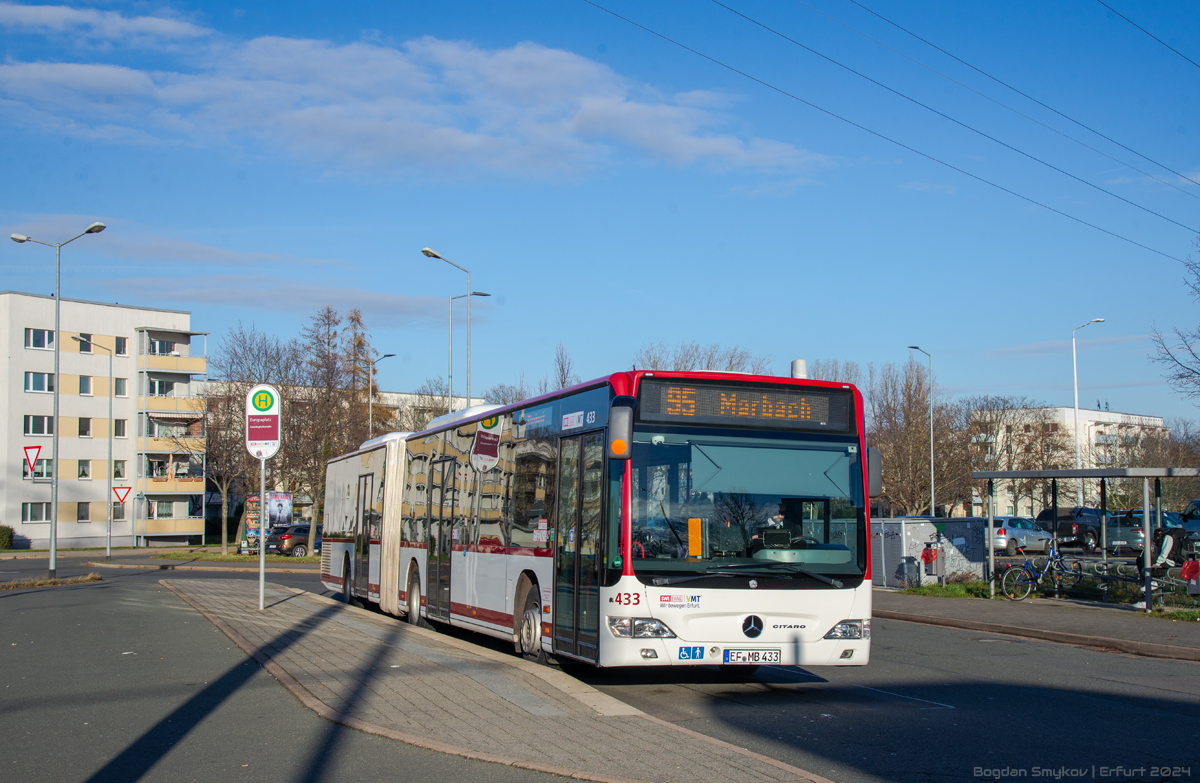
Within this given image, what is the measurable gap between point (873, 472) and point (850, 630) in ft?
4.95

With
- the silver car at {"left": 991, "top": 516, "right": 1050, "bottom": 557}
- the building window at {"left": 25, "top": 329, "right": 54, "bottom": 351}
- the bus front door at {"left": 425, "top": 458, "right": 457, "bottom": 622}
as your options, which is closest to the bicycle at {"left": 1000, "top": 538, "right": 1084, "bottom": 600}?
the bus front door at {"left": 425, "top": 458, "right": 457, "bottom": 622}

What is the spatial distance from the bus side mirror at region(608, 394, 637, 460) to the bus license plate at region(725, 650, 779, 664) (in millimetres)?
1977

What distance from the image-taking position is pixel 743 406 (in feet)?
31.5

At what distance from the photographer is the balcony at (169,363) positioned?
223 ft

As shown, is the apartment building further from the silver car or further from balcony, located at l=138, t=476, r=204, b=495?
the silver car

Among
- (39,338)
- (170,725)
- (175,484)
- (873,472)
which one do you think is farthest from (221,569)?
(39,338)

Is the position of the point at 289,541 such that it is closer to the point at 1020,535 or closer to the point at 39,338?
the point at 39,338

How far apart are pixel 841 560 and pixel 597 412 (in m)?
2.65

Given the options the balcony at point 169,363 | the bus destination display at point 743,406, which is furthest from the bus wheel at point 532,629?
the balcony at point 169,363

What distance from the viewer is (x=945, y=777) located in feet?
21.3

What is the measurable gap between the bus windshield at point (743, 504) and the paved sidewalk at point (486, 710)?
1.55 m

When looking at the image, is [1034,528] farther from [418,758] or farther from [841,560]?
[418,758]

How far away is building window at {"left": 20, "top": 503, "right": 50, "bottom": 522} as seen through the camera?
61.0 meters

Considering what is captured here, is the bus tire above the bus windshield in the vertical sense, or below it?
below
